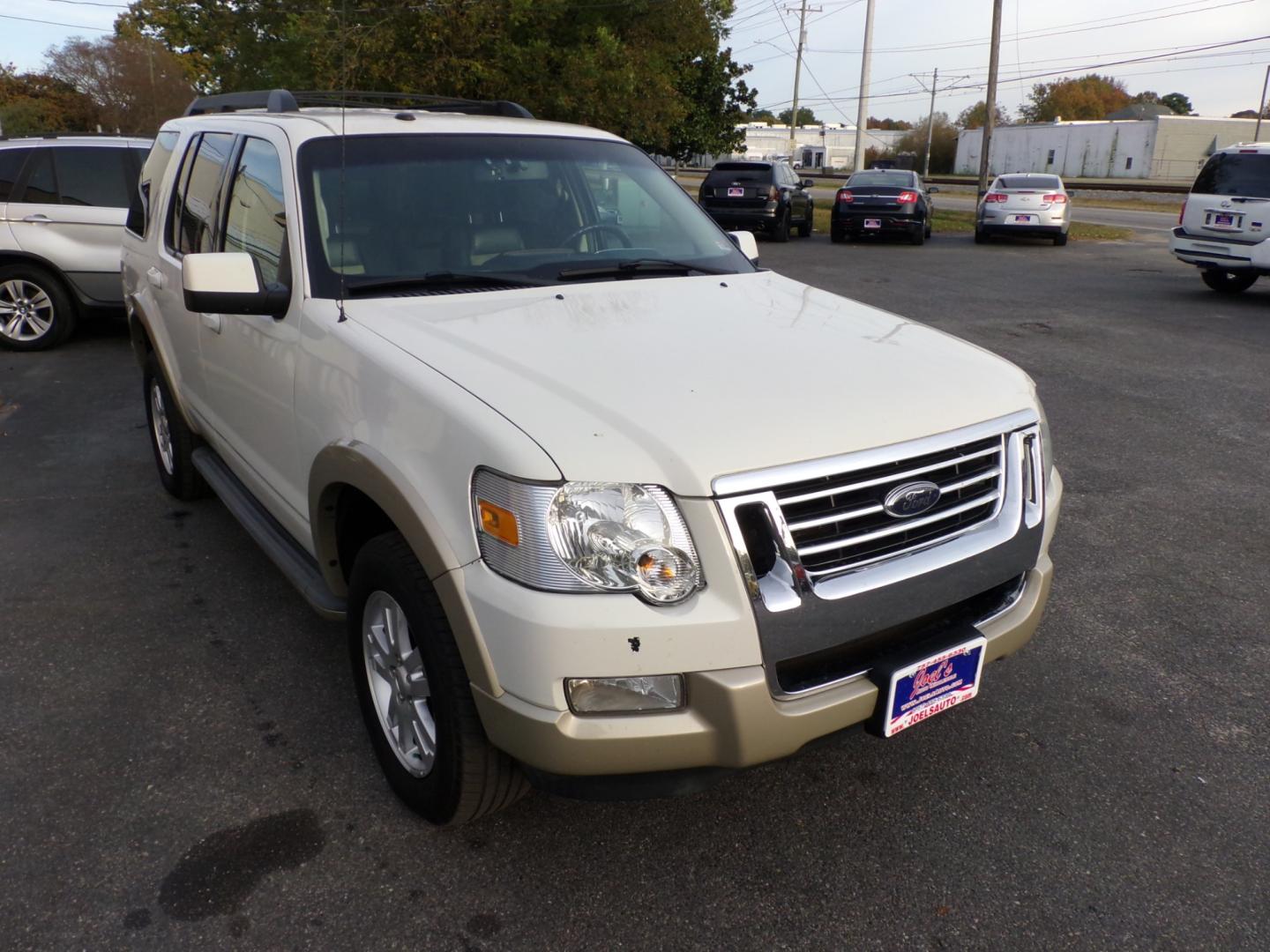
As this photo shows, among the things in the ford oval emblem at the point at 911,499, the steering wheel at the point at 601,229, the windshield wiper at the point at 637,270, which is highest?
the steering wheel at the point at 601,229

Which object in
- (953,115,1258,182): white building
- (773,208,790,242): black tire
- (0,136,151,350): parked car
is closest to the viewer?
(0,136,151,350): parked car

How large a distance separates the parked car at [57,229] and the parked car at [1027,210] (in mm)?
16275

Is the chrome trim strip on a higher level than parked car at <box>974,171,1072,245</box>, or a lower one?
higher

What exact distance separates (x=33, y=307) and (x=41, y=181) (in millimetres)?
1110

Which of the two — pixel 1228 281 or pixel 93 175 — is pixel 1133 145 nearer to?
pixel 1228 281

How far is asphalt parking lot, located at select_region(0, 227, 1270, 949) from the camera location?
2438 mm

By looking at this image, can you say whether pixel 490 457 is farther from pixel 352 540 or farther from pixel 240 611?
pixel 240 611

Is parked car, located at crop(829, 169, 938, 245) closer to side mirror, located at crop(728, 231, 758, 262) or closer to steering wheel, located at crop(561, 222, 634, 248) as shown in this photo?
side mirror, located at crop(728, 231, 758, 262)

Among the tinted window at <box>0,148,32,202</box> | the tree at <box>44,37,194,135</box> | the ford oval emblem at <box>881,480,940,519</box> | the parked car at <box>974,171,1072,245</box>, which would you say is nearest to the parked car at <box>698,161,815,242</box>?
the parked car at <box>974,171,1072,245</box>

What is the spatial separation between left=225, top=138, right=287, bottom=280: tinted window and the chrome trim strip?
1.92 metres

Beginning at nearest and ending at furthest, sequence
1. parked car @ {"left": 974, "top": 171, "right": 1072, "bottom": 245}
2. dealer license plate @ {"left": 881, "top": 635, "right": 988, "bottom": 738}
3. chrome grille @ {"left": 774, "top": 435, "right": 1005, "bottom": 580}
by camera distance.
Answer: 1. chrome grille @ {"left": 774, "top": 435, "right": 1005, "bottom": 580}
2. dealer license plate @ {"left": 881, "top": 635, "right": 988, "bottom": 738}
3. parked car @ {"left": 974, "top": 171, "right": 1072, "bottom": 245}

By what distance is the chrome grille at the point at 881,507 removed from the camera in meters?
2.28

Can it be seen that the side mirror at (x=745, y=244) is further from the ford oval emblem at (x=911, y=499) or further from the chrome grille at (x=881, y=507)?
the ford oval emblem at (x=911, y=499)

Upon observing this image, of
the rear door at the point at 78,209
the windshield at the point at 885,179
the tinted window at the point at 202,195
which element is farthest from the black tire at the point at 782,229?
the tinted window at the point at 202,195
